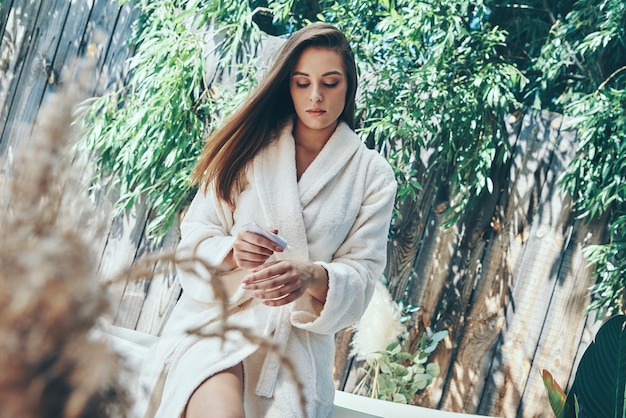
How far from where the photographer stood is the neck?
60.0 inches

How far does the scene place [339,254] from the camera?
56.1 inches

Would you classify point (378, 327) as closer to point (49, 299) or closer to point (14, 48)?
point (14, 48)

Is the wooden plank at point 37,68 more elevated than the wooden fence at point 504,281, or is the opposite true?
the wooden plank at point 37,68

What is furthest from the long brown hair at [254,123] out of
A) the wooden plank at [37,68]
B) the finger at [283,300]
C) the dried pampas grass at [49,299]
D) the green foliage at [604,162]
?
the wooden plank at [37,68]

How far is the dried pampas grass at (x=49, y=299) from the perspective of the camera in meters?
0.34

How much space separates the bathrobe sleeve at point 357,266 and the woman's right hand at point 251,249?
11 cm

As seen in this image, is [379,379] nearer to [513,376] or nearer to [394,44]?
[513,376]

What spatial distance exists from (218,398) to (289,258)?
322 millimetres

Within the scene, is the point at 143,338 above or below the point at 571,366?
below

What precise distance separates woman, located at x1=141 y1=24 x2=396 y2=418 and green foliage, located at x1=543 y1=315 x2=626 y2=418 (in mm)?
609

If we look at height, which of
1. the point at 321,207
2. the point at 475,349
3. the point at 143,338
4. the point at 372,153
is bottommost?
the point at 143,338

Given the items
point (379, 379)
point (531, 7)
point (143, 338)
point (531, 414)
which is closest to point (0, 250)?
point (143, 338)

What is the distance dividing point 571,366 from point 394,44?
1.09m

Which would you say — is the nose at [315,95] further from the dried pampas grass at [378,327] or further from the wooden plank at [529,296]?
the wooden plank at [529,296]
